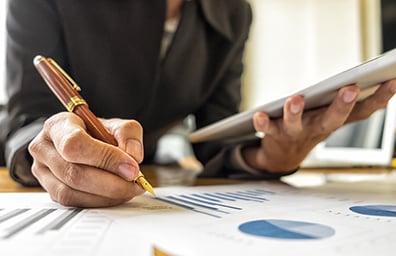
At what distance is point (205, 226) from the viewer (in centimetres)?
26

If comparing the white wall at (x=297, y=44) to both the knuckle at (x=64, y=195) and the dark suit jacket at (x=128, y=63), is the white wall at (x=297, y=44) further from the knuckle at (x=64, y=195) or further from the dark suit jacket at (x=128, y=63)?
the knuckle at (x=64, y=195)

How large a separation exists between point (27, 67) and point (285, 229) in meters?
0.44

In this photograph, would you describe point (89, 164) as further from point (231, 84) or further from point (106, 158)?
point (231, 84)

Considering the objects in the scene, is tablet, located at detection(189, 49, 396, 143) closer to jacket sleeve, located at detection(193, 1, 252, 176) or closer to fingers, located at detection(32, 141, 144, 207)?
fingers, located at detection(32, 141, 144, 207)

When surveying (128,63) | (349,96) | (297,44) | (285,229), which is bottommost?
(285,229)

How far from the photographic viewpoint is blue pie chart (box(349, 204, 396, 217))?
1.03ft

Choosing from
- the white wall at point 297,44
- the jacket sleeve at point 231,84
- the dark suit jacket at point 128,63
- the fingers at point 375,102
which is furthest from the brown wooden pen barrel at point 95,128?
the white wall at point 297,44

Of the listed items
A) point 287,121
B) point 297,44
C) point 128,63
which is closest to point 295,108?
point 287,121

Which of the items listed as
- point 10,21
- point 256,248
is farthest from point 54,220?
point 10,21

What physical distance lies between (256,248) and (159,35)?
530 mm

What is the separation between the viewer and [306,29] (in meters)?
1.72

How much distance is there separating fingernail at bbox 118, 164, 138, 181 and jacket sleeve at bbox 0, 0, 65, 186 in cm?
21

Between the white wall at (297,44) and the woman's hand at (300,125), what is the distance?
3.47 ft

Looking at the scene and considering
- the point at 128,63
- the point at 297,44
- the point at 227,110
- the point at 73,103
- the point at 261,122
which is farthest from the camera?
the point at 297,44
